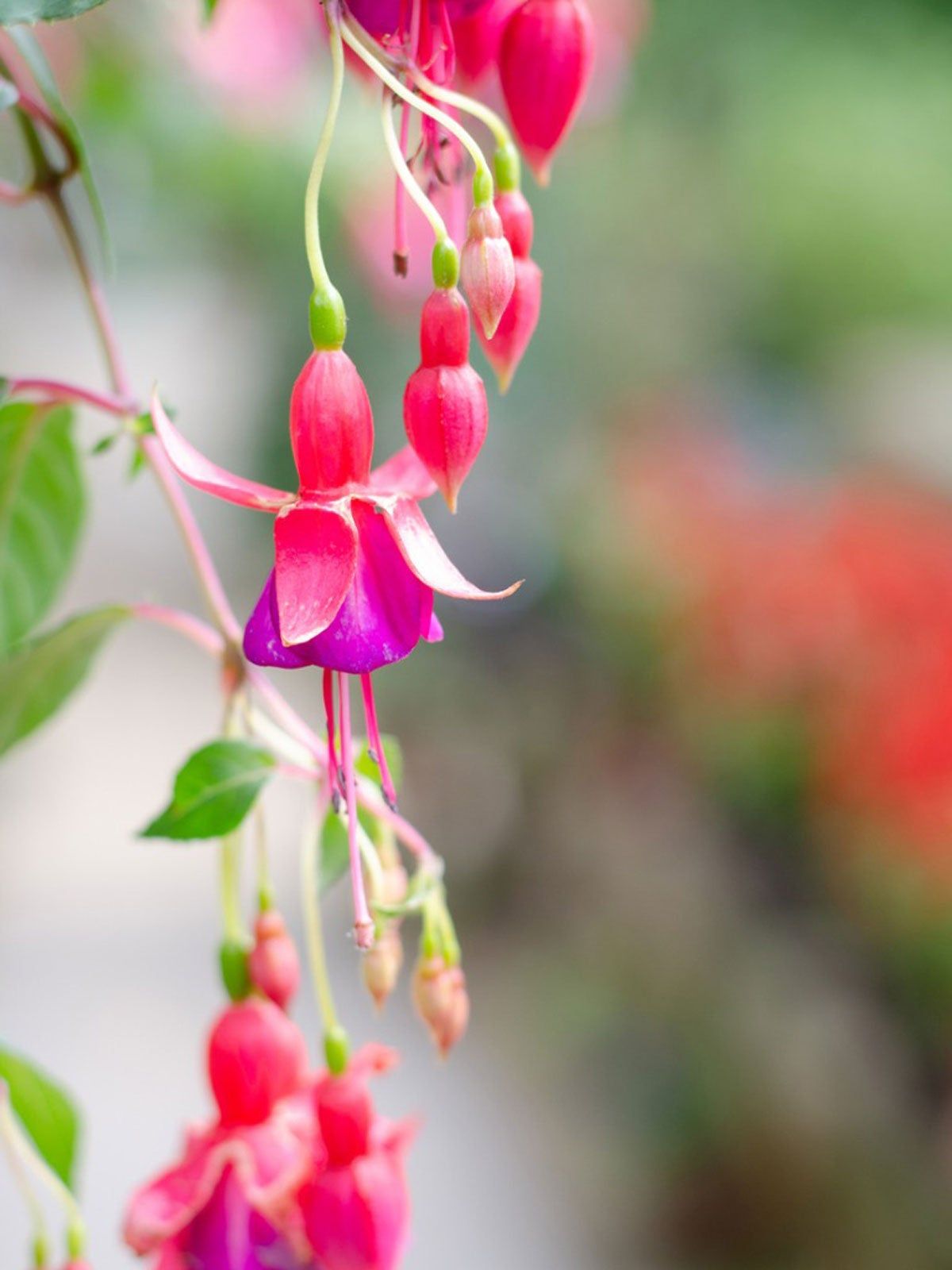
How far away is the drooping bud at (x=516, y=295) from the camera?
36cm

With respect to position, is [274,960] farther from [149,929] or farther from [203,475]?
[149,929]

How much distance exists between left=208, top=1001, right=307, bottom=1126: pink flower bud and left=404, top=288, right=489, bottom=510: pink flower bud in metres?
0.22

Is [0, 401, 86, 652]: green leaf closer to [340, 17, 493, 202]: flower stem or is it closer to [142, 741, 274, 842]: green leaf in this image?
[142, 741, 274, 842]: green leaf

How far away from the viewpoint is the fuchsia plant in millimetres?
333

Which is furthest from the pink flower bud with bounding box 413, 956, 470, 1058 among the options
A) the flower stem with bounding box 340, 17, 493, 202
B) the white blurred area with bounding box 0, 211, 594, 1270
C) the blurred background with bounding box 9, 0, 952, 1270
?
the white blurred area with bounding box 0, 211, 594, 1270

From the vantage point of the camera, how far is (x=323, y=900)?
2.96m

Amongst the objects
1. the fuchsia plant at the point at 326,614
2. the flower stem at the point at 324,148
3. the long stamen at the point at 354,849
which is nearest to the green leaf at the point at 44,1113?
the fuchsia plant at the point at 326,614

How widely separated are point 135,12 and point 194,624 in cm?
70

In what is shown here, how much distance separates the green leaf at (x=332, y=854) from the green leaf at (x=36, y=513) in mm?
128

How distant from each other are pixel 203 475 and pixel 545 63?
0.47ft

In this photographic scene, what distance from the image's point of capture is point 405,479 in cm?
36

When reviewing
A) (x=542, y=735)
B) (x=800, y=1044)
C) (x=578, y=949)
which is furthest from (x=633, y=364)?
(x=800, y=1044)

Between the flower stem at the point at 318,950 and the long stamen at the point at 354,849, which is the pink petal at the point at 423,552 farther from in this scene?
the flower stem at the point at 318,950

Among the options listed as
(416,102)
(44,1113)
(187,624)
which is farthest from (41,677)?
(416,102)
